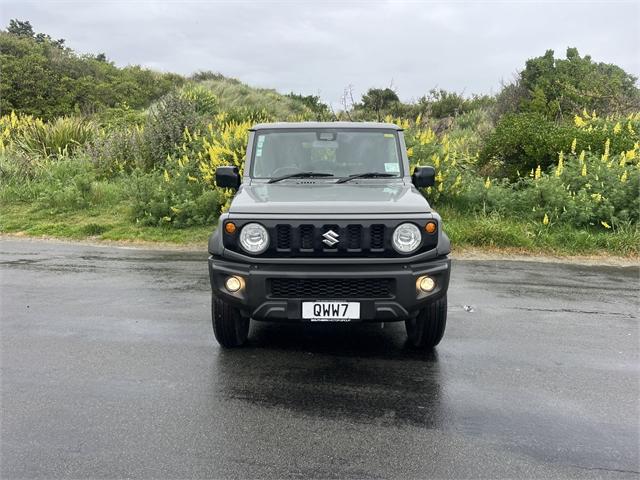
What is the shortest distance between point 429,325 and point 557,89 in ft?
54.0

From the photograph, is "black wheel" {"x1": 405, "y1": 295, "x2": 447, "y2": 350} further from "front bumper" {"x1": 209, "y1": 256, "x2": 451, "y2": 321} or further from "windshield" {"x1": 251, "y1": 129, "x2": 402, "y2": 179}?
"windshield" {"x1": 251, "y1": 129, "x2": 402, "y2": 179}

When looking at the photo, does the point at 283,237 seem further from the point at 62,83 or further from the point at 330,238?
the point at 62,83

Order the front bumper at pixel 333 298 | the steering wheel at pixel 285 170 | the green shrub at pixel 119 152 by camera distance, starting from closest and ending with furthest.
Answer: the front bumper at pixel 333 298, the steering wheel at pixel 285 170, the green shrub at pixel 119 152

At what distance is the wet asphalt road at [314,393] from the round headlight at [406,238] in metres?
0.90

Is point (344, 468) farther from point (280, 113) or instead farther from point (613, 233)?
point (280, 113)

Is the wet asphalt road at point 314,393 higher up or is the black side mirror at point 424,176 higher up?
the black side mirror at point 424,176

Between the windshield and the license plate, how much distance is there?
1612 millimetres

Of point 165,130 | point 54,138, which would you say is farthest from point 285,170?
point 54,138

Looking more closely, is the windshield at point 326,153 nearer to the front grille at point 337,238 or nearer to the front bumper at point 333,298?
the front grille at point 337,238

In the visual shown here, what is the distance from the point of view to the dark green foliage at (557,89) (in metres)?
17.2

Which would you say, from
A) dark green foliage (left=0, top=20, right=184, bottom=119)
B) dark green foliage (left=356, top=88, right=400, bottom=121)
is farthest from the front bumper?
dark green foliage (left=0, top=20, right=184, bottom=119)

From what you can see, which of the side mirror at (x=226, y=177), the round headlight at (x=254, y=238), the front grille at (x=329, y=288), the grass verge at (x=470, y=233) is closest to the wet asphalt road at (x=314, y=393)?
the front grille at (x=329, y=288)

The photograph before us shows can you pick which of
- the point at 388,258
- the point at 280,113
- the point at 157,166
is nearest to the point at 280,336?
the point at 388,258

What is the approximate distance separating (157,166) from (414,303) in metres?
11.3
